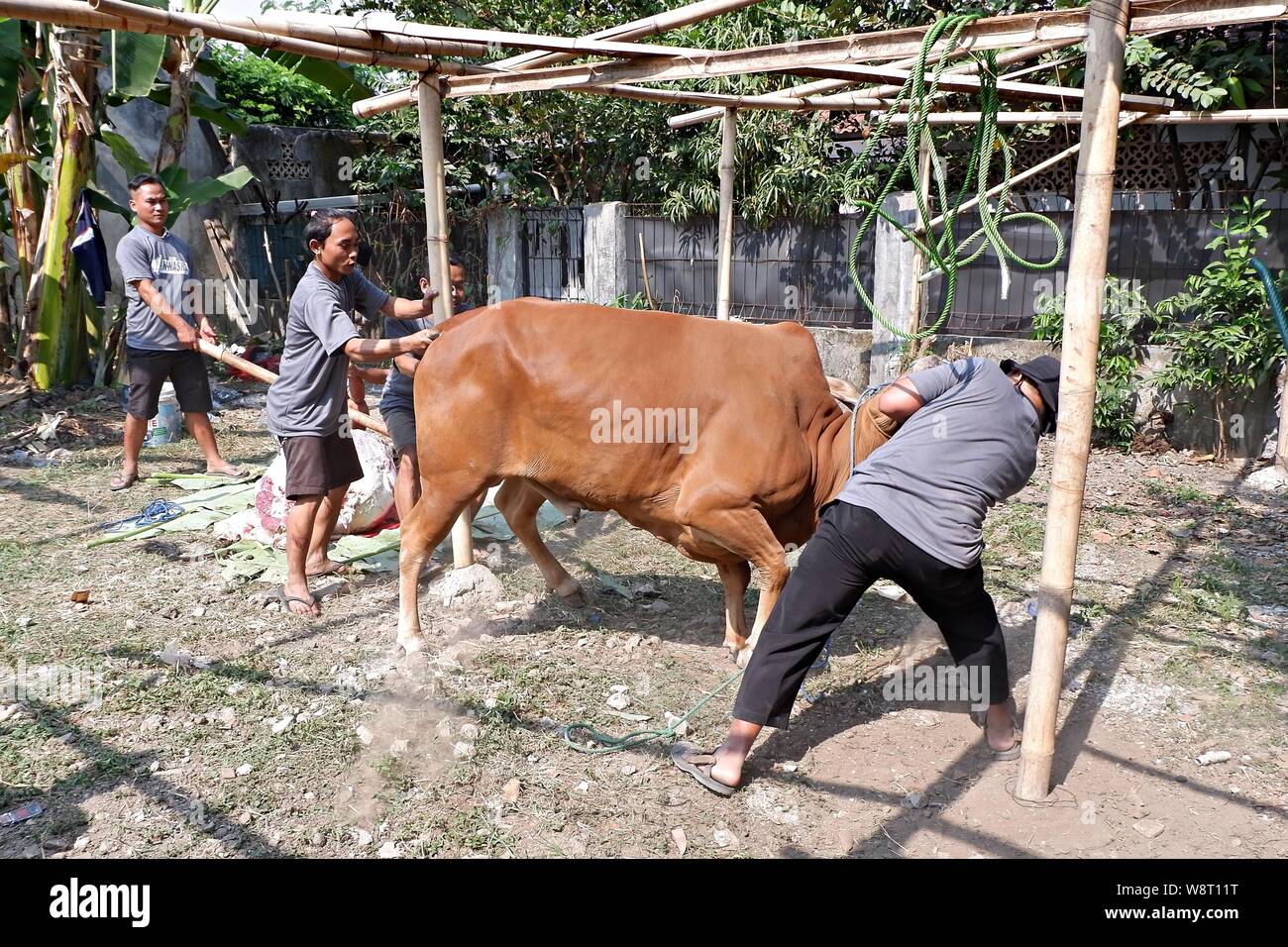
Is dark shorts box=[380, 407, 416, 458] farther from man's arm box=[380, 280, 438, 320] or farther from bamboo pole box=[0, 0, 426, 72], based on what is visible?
bamboo pole box=[0, 0, 426, 72]

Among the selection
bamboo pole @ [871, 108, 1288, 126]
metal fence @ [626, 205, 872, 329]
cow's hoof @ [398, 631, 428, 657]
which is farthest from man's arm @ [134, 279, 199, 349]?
metal fence @ [626, 205, 872, 329]

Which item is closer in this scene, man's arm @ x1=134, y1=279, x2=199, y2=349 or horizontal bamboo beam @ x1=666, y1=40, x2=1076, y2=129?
horizontal bamboo beam @ x1=666, y1=40, x2=1076, y2=129

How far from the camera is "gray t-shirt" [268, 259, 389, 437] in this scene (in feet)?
16.6

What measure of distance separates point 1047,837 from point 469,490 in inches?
112

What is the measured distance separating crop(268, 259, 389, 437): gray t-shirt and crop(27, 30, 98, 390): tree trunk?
19.7 feet

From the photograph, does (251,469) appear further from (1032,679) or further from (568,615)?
(1032,679)

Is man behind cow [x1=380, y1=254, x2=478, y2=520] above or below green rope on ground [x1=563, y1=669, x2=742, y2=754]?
above

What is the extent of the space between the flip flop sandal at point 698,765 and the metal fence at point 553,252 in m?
9.56

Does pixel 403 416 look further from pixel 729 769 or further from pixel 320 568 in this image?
pixel 729 769

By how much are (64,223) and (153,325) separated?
334 centimetres

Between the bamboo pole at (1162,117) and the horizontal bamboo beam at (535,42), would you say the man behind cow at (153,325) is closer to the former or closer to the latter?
the horizontal bamboo beam at (535,42)

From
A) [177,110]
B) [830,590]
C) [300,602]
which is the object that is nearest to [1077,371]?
[830,590]

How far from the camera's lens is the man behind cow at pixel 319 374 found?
16.5 ft

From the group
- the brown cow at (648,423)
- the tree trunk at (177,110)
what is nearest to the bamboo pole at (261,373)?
the brown cow at (648,423)
